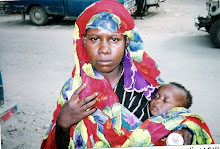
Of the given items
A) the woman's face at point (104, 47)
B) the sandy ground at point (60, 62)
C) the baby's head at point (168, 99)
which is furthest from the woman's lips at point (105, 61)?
the sandy ground at point (60, 62)

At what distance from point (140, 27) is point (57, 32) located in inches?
25.9

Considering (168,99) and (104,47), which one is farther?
(168,99)

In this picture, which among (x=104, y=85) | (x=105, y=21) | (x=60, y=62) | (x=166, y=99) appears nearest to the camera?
(x=105, y=21)

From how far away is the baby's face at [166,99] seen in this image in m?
1.19

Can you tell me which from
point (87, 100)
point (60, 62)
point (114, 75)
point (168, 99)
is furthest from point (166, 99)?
point (60, 62)

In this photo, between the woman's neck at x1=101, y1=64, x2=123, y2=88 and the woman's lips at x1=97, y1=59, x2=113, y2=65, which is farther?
the woman's neck at x1=101, y1=64, x2=123, y2=88

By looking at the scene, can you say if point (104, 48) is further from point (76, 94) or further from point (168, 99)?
point (168, 99)

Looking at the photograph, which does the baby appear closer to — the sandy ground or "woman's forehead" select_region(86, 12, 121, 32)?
"woman's forehead" select_region(86, 12, 121, 32)

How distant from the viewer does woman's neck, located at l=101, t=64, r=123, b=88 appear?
3.82 feet

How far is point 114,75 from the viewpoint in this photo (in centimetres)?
118

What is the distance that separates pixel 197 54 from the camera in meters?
2.03

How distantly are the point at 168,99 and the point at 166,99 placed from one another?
1 cm

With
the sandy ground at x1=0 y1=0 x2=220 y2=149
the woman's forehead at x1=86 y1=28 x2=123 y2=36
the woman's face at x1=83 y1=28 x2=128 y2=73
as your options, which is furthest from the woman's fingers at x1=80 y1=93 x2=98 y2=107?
the sandy ground at x1=0 y1=0 x2=220 y2=149

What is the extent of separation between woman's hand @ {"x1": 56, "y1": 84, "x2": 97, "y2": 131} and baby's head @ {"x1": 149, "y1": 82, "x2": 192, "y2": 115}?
305mm
